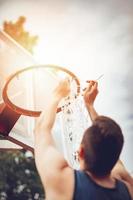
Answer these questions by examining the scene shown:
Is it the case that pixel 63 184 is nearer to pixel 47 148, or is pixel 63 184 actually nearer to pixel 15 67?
pixel 47 148

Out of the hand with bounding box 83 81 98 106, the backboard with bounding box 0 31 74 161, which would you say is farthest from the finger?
the backboard with bounding box 0 31 74 161

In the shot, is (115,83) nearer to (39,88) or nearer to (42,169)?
(39,88)

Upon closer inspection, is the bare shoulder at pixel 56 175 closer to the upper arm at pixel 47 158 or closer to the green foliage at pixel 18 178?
the upper arm at pixel 47 158

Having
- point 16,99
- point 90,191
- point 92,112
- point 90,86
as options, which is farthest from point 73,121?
point 90,191

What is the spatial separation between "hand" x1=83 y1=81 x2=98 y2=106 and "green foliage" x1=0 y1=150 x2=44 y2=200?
0.46m

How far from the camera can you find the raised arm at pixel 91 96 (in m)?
2.26

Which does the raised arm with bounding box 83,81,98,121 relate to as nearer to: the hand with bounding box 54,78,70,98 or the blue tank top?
the hand with bounding box 54,78,70,98

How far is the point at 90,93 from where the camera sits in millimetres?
2312

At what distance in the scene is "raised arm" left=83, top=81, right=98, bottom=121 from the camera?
7.42 feet

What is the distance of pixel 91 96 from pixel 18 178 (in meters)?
0.63

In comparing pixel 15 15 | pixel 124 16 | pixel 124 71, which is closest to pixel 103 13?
pixel 124 16

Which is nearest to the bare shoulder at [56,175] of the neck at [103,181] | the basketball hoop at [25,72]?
the neck at [103,181]

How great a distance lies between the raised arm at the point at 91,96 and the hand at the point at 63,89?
0.35ft

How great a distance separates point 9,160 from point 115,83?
766 mm
